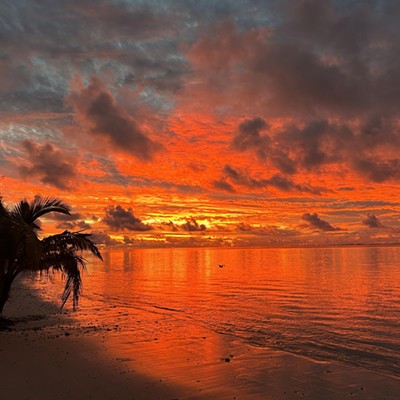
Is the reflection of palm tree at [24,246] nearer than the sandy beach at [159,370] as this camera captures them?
No

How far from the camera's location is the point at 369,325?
24.8 m

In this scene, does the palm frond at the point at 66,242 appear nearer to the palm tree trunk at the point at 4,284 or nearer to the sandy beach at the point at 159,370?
the palm tree trunk at the point at 4,284

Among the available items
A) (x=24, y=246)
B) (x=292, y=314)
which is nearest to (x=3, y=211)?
(x=24, y=246)

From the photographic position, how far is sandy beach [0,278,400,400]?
11516mm

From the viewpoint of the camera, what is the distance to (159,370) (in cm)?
1380

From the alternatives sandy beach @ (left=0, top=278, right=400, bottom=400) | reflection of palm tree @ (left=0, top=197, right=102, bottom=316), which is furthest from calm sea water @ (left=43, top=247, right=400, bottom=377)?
reflection of palm tree @ (left=0, top=197, right=102, bottom=316)

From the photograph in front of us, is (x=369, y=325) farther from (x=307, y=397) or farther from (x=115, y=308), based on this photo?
(x=115, y=308)

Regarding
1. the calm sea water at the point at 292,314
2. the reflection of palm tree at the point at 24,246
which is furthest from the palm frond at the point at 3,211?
the calm sea water at the point at 292,314

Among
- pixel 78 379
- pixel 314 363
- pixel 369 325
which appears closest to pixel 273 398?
pixel 314 363

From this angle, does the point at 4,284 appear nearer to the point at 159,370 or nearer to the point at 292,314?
the point at 159,370

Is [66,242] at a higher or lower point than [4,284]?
higher

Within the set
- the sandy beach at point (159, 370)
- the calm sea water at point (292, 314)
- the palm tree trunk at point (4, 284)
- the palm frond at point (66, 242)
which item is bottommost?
the calm sea water at point (292, 314)

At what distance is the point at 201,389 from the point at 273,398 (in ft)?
7.16

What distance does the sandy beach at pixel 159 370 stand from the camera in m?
11.5
